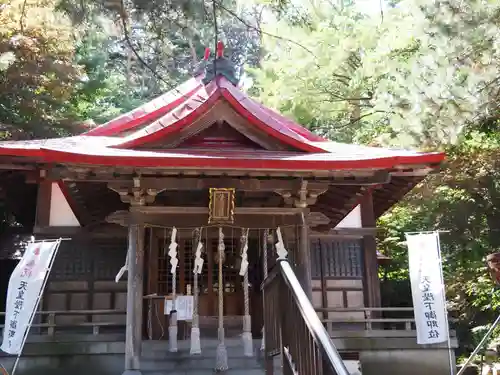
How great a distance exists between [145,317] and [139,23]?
744cm

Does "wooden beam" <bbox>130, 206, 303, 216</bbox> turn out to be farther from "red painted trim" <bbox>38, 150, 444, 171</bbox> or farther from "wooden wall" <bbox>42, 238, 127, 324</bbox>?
"wooden wall" <bbox>42, 238, 127, 324</bbox>

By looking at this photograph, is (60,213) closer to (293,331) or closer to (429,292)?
(429,292)

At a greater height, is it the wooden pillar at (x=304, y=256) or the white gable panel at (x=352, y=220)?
the white gable panel at (x=352, y=220)

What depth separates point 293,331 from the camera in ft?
16.9

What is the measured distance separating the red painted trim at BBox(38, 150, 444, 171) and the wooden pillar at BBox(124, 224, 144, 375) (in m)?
1.19

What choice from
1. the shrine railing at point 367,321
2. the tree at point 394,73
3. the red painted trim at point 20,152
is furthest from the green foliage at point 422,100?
the red painted trim at point 20,152

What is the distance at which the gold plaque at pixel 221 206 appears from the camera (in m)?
8.24

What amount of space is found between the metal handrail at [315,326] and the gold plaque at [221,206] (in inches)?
103

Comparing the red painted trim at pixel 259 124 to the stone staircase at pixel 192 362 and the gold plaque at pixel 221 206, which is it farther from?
the stone staircase at pixel 192 362

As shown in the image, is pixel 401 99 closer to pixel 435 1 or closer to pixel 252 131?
pixel 435 1

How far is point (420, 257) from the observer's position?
29.2 ft

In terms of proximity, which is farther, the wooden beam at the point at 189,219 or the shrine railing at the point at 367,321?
the shrine railing at the point at 367,321

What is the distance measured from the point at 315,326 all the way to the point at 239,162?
369 centimetres

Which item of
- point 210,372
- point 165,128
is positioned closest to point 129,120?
point 165,128
